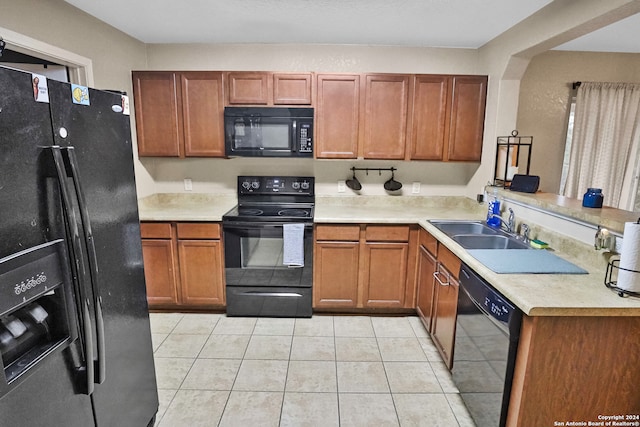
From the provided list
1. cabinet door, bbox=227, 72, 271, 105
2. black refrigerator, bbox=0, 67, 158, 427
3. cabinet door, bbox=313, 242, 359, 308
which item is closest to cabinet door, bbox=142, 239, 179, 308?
cabinet door, bbox=313, 242, 359, 308

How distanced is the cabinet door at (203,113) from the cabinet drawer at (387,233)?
4.90 ft

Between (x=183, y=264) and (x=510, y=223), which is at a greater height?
(x=510, y=223)

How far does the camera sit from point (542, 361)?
1.39 metres

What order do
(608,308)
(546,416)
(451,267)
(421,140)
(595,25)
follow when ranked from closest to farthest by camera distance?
(608,308) < (546,416) < (595,25) < (451,267) < (421,140)

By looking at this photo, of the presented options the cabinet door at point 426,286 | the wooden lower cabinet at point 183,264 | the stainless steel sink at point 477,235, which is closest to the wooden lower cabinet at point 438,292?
the cabinet door at point 426,286

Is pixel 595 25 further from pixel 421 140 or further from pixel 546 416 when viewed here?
pixel 546 416

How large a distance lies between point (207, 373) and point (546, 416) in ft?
6.22

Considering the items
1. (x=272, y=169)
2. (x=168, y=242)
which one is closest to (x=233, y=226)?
(x=168, y=242)

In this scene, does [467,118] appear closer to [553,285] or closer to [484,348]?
[553,285]

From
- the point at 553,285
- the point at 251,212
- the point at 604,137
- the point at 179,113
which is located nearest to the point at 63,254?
the point at 553,285

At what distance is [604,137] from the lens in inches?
132

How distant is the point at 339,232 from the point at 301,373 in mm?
1133

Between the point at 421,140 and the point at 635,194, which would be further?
the point at 635,194

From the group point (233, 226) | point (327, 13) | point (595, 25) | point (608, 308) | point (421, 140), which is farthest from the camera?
point (421, 140)
